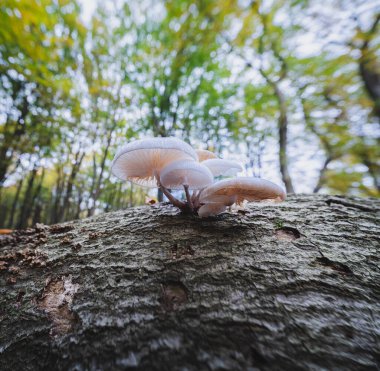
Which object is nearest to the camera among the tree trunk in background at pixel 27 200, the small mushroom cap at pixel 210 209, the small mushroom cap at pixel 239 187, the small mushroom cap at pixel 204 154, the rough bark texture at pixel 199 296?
the rough bark texture at pixel 199 296

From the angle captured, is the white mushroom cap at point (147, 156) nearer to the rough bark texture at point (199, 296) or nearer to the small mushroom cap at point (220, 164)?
the small mushroom cap at point (220, 164)

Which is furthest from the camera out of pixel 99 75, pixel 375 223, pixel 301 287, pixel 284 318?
pixel 99 75

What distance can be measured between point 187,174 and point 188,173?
2 centimetres

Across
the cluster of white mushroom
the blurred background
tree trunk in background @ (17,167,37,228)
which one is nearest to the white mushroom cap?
the cluster of white mushroom

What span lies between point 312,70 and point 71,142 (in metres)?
8.39

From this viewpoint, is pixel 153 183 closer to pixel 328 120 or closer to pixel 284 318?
pixel 284 318

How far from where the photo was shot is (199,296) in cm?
94

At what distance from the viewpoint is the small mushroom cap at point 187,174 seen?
4.02 ft

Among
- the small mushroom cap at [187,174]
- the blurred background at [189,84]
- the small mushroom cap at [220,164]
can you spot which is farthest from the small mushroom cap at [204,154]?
the blurred background at [189,84]

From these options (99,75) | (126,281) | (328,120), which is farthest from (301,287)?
(328,120)

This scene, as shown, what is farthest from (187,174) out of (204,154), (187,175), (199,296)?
(199,296)

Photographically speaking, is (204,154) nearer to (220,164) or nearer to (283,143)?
(220,164)

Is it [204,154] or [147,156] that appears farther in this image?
[204,154]

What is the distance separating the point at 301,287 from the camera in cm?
97
